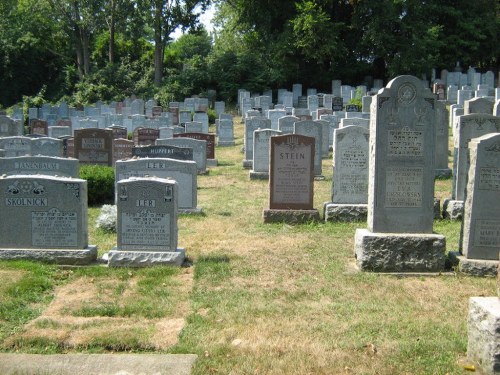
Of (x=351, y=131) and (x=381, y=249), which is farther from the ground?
(x=351, y=131)

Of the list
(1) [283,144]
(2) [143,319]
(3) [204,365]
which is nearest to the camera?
(3) [204,365]

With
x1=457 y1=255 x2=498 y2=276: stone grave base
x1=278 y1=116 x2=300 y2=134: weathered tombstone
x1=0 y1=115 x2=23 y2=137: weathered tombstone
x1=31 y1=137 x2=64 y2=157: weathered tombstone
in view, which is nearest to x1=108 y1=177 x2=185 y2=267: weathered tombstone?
x1=457 y1=255 x2=498 y2=276: stone grave base

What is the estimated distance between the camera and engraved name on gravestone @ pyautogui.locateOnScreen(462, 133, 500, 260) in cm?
762

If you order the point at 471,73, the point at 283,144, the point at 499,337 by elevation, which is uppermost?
A: the point at 471,73

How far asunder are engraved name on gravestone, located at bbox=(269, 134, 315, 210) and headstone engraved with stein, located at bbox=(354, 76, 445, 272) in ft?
10.3

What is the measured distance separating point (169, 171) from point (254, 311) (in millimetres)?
5571

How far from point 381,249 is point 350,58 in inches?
1490

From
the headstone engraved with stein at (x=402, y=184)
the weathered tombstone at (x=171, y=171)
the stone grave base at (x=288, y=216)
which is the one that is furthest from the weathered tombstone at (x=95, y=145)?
the headstone engraved with stein at (x=402, y=184)

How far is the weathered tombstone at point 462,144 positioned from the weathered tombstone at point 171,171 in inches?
176

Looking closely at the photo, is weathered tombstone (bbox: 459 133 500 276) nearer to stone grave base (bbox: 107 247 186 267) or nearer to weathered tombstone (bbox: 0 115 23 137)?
stone grave base (bbox: 107 247 186 267)

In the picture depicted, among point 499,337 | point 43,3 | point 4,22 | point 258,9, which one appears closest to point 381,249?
point 499,337

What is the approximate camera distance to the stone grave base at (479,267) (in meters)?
7.66

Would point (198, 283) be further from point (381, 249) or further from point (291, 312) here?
point (381, 249)

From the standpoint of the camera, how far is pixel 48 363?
522 cm
